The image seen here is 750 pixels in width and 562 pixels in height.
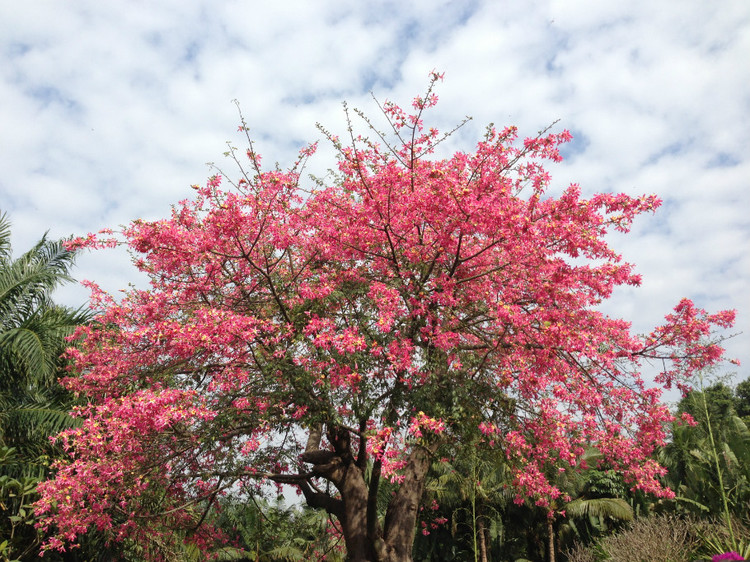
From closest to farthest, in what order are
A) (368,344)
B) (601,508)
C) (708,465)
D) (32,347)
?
(368,344)
(32,347)
(708,465)
(601,508)

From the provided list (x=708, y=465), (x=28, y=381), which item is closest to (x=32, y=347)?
(x=28, y=381)

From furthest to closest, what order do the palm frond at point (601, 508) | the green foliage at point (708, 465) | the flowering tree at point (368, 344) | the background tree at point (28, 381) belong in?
the palm frond at point (601, 508) → the green foliage at point (708, 465) → the background tree at point (28, 381) → the flowering tree at point (368, 344)

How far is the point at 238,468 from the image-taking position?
944 cm

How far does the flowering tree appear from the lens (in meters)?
8.50

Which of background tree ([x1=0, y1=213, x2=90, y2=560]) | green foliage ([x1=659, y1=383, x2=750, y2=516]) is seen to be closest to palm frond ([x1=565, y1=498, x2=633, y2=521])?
green foliage ([x1=659, y1=383, x2=750, y2=516])

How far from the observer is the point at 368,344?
8.65 m

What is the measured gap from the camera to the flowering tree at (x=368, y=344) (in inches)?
335

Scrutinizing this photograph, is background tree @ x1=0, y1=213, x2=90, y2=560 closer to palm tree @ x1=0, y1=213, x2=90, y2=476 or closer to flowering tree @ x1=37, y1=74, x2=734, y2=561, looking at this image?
palm tree @ x1=0, y1=213, x2=90, y2=476

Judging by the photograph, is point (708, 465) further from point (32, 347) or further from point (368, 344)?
point (32, 347)

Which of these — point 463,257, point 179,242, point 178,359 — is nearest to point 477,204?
point 463,257

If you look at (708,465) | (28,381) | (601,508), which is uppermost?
(28,381)

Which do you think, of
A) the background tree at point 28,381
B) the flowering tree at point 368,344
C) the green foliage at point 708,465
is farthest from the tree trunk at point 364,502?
the green foliage at point 708,465

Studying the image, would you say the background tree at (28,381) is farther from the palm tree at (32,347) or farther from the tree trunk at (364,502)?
the tree trunk at (364,502)

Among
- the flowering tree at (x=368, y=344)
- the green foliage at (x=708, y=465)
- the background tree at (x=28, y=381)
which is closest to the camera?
the flowering tree at (x=368, y=344)
